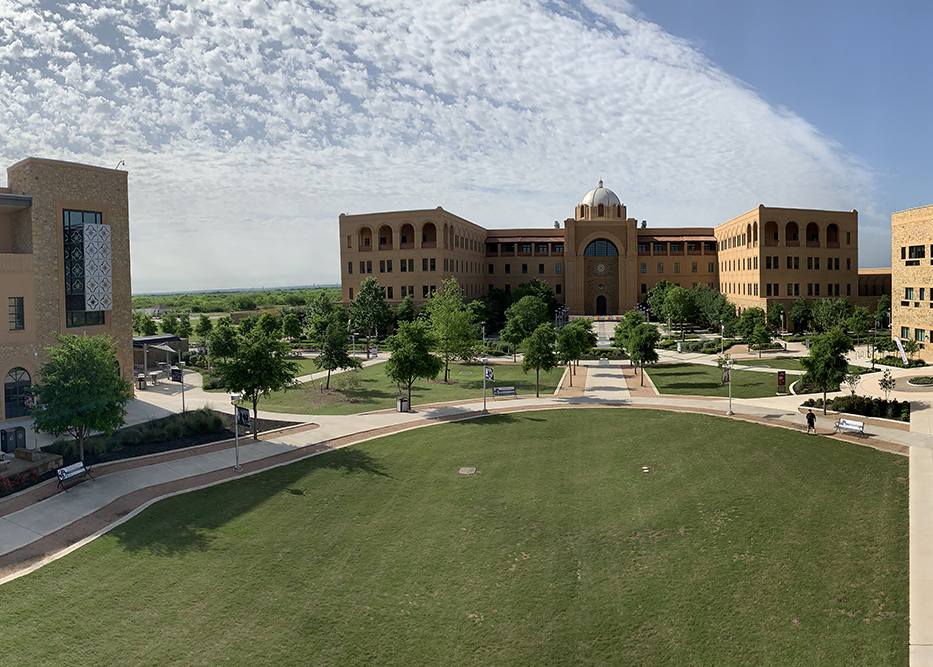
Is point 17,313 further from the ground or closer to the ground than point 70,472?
further from the ground

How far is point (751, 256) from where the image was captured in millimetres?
78562

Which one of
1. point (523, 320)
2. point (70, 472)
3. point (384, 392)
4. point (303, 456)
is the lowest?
point (303, 456)

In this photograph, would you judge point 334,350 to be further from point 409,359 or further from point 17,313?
point 17,313

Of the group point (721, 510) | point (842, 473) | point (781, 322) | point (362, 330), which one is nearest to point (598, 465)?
point (721, 510)

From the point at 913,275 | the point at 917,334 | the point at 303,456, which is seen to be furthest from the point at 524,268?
the point at 303,456

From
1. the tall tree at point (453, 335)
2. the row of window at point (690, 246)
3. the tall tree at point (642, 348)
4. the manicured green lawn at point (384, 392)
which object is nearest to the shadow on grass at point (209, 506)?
the manicured green lawn at point (384, 392)

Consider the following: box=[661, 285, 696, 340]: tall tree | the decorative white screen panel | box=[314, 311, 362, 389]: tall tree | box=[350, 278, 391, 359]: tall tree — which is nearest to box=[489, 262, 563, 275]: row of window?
box=[661, 285, 696, 340]: tall tree

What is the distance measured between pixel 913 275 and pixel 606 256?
2050 inches

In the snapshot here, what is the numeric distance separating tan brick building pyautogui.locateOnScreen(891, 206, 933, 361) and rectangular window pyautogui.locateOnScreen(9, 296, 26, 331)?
191 ft

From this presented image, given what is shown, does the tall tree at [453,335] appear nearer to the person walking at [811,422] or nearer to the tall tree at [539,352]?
the tall tree at [539,352]

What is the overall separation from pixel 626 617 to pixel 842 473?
12.7 meters

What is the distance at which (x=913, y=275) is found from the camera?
4744 centimetres

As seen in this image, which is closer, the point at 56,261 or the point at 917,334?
the point at 56,261

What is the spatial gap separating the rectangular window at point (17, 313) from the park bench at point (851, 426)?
39.4 m
